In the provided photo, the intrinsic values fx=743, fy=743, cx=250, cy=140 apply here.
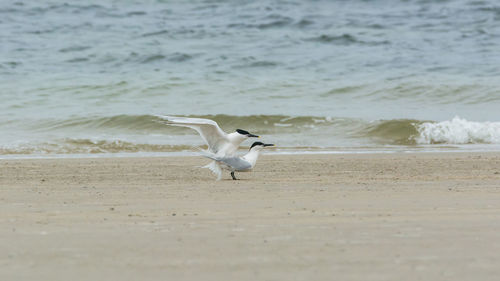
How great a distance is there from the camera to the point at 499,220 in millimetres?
3912

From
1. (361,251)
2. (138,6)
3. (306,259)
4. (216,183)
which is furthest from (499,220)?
(138,6)

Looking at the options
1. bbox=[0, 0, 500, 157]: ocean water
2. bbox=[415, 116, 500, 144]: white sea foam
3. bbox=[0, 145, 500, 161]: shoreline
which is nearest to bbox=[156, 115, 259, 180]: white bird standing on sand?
bbox=[0, 145, 500, 161]: shoreline

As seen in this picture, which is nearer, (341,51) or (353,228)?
(353,228)

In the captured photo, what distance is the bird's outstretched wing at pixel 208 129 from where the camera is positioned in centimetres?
630

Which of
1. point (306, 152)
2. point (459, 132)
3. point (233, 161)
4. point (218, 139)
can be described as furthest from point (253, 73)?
point (233, 161)

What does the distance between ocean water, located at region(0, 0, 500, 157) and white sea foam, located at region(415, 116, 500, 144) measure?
2cm

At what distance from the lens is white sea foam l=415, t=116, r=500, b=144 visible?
→ 35.7ft

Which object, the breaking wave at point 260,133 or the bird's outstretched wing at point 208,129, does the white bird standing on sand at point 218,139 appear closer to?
the bird's outstretched wing at point 208,129

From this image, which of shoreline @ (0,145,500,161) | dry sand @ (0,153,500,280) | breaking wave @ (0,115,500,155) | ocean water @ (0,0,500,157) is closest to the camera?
dry sand @ (0,153,500,280)

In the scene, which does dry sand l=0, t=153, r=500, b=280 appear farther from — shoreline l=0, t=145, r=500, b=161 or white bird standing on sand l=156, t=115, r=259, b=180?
shoreline l=0, t=145, r=500, b=161

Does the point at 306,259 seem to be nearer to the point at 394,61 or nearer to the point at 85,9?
the point at 394,61

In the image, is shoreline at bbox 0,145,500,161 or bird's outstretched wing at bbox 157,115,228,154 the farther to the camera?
shoreline at bbox 0,145,500,161

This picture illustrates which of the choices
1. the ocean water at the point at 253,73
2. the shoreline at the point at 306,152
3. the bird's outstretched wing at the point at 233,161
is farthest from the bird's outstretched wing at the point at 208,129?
the ocean water at the point at 253,73

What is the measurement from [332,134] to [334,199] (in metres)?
6.93
